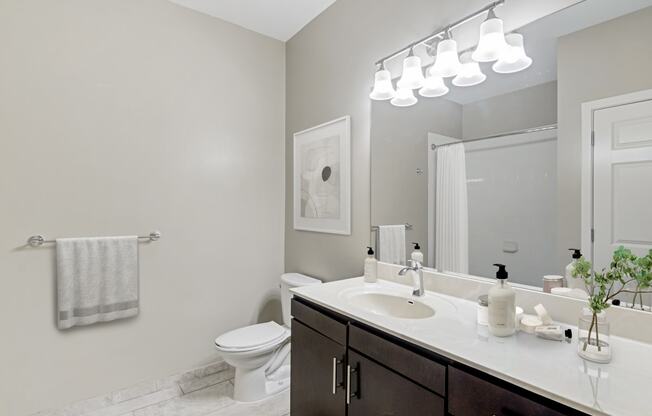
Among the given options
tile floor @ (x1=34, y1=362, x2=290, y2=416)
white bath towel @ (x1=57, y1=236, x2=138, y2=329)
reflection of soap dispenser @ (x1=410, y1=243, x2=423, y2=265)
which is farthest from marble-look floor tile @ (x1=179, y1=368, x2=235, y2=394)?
reflection of soap dispenser @ (x1=410, y1=243, x2=423, y2=265)

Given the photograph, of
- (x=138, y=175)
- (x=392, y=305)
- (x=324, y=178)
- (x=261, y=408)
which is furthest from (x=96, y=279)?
(x=392, y=305)

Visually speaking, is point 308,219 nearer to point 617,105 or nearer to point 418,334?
point 418,334

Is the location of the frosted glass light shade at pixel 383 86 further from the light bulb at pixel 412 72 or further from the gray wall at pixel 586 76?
the gray wall at pixel 586 76

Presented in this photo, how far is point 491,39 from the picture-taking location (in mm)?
1308

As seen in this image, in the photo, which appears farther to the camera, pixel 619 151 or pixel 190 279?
pixel 190 279

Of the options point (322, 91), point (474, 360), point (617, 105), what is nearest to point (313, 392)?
point (474, 360)

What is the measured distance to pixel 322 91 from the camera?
2297 mm

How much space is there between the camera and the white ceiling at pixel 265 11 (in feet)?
7.25

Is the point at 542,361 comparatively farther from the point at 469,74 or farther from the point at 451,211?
the point at 469,74

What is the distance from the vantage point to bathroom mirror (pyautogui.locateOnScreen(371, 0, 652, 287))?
105 centimetres

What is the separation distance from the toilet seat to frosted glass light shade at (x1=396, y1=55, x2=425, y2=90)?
1672mm

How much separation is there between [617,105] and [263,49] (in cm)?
233

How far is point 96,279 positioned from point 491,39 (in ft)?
7.84

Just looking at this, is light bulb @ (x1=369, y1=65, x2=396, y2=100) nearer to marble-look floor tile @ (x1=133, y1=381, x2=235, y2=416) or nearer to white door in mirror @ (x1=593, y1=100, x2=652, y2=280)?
white door in mirror @ (x1=593, y1=100, x2=652, y2=280)
